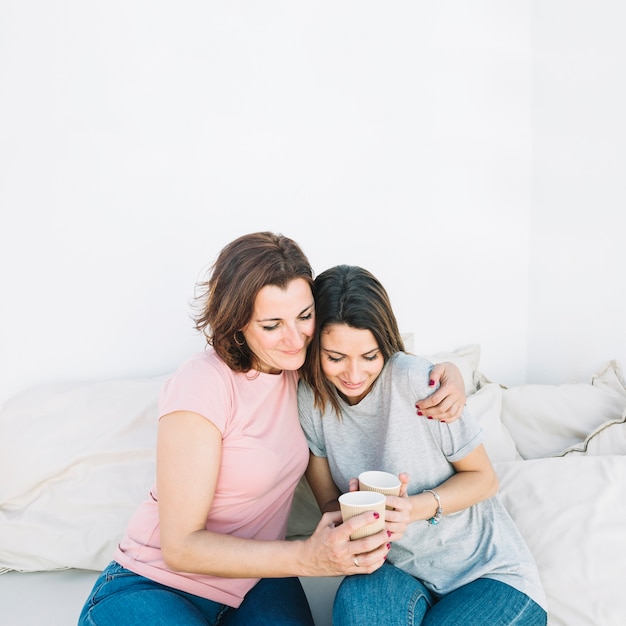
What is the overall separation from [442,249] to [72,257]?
4.38 feet

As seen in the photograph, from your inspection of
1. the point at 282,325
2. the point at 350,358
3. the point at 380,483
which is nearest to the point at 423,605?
the point at 380,483

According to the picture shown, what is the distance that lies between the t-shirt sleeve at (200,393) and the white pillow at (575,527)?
29.8 inches

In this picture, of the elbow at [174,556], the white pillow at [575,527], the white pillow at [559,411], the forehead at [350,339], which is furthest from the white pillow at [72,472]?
the white pillow at [559,411]

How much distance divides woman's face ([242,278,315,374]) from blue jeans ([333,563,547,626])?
0.45 metres

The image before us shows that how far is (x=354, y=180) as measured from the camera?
2150 millimetres

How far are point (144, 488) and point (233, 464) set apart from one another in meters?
0.50

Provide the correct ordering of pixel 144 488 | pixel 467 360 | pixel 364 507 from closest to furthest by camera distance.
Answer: pixel 364 507
pixel 144 488
pixel 467 360

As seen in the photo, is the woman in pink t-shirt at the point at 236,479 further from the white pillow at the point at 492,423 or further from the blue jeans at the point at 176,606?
the white pillow at the point at 492,423

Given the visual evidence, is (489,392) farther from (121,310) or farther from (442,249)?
(121,310)

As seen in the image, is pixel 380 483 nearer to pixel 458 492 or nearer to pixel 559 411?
pixel 458 492

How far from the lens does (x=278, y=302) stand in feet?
3.96

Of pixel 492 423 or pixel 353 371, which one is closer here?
pixel 353 371

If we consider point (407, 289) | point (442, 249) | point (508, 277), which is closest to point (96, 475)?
point (407, 289)

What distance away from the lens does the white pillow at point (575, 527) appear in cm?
121
